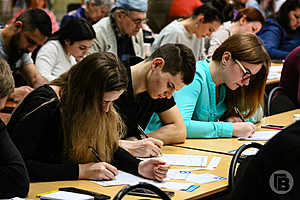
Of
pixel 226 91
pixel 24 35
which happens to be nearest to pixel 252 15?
pixel 226 91

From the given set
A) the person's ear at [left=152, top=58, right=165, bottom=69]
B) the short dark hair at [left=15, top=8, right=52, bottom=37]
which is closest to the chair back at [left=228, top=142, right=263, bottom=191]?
the person's ear at [left=152, top=58, right=165, bottom=69]

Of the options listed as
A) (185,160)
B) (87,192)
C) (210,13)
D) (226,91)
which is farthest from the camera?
(210,13)

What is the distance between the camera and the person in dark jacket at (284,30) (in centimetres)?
673

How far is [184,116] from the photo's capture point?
3.27m

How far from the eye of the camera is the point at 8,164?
198 cm

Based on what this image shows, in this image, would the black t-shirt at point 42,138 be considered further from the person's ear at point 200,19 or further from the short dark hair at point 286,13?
the short dark hair at point 286,13

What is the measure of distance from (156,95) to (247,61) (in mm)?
732

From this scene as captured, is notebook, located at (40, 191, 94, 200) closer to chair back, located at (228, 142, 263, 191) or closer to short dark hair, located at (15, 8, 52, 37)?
chair back, located at (228, 142, 263, 191)

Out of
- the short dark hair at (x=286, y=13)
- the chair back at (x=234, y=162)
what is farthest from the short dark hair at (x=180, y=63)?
the short dark hair at (x=286, y=13)

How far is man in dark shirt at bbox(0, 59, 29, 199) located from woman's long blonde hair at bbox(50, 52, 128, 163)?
1.03 feet

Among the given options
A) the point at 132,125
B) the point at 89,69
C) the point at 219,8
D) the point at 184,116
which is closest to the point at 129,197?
the point at 89,69

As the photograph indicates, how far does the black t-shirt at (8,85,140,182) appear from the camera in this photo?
7.20 ft

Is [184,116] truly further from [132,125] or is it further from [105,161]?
[105,161]

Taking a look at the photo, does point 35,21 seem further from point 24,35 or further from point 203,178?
point 203,178
